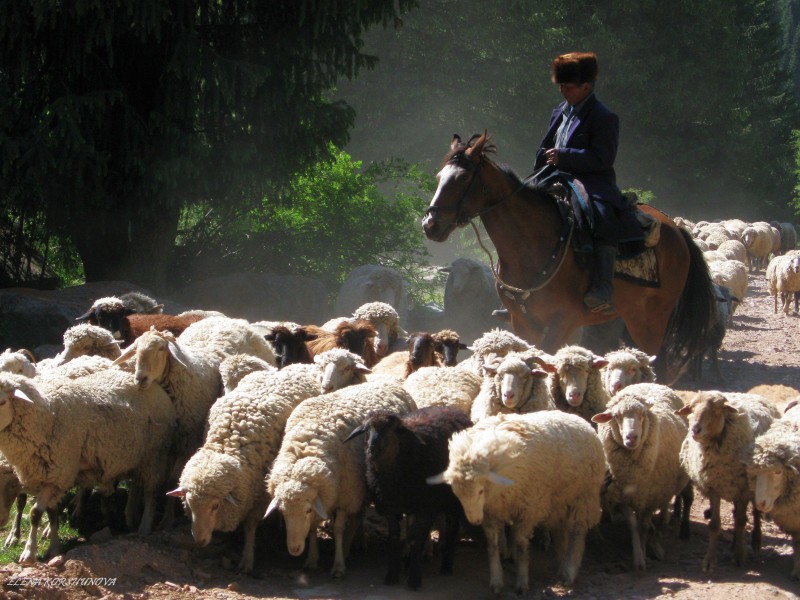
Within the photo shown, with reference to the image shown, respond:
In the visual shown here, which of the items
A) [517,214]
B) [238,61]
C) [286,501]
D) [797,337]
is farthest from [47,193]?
[797,337]

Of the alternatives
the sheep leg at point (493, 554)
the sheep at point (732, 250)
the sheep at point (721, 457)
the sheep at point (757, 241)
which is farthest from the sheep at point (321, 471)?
the sheep at point (757, 241)

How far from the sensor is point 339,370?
8031 mm

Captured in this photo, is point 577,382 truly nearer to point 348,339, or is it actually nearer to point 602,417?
point 602,417

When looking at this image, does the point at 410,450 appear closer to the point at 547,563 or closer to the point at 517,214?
the point at 547,563

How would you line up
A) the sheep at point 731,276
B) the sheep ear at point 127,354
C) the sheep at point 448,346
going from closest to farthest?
the sheep ear at point 127,354 → the sheep at point 448,346 → the sheep at point 731,276

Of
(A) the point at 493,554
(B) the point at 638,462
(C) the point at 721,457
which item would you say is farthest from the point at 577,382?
(A) the point at 493,554

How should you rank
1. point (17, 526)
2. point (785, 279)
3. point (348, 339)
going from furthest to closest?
point (785, 279)
point (348, 339)
point (17, 526)

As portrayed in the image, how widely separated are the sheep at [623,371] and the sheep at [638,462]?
3.25 feet

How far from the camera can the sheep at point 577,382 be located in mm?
7562

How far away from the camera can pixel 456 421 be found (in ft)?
22.3

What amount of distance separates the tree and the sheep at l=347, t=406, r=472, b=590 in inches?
264

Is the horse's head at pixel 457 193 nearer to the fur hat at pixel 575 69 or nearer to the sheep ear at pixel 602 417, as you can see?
the fur hat at pixel 575 69

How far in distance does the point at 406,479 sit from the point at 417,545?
0.43 meters

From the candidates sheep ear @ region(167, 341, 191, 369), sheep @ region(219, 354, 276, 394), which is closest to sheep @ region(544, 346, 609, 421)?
sheep @ region(219, 354, 276, 394)
